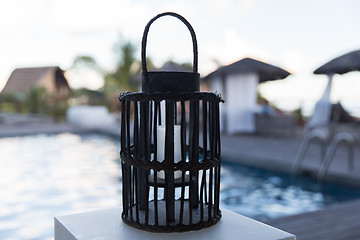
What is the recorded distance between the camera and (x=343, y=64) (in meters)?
5.19

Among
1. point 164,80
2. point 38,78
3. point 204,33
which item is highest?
point 204,33

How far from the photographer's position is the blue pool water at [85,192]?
394 centimetres

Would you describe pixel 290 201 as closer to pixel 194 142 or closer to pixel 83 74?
pixel 194 142

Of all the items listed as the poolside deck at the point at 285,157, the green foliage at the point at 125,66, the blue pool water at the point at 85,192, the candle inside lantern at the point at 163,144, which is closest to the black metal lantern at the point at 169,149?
the candle inside lantern at the point at 163,144

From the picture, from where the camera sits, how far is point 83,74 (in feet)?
98.8

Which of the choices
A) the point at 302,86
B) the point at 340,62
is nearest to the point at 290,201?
the point at 340,62

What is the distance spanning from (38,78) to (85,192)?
81.2 feet

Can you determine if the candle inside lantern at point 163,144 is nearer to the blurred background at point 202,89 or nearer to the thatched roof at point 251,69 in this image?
the blurred background at point 202,89

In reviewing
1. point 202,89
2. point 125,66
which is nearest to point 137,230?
point 202,89

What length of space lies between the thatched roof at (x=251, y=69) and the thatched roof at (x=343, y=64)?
336 cm

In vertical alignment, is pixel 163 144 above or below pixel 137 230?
above

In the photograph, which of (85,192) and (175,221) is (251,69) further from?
(175,221)

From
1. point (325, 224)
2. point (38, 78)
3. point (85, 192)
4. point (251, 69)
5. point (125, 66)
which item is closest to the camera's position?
point (325, 224)

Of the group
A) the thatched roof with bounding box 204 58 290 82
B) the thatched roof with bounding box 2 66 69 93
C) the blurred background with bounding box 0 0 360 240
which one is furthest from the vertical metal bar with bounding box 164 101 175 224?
the thatched roof with bounding box 2 66 69 93
